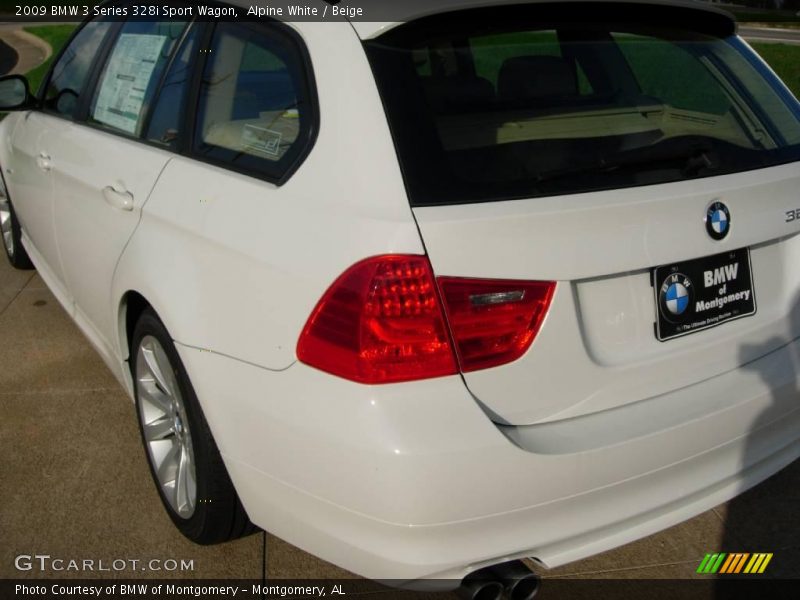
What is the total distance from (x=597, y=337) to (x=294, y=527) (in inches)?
35.3

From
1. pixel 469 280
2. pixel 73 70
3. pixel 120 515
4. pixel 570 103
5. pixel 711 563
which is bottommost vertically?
pixel 120 515

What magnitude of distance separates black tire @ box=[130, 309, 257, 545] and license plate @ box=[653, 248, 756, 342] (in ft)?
4.18

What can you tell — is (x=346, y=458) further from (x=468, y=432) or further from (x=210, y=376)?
(x=210, y=376)

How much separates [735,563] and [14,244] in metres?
4.47

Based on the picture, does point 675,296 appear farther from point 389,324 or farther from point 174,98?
point 174,98

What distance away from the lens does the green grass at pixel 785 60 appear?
12.9 m

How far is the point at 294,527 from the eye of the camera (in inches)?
82.9

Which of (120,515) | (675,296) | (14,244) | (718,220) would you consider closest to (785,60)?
(14,244)

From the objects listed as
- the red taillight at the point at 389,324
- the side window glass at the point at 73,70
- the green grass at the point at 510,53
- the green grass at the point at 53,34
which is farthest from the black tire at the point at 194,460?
the green grass at the point at 53,34

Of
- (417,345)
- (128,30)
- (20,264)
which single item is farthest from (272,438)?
(20,264)

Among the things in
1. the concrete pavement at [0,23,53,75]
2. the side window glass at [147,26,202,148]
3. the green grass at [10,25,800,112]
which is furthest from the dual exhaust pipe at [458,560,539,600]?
the concrete pavement at [0,23,53,75]

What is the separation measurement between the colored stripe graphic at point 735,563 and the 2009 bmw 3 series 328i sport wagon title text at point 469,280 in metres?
0.45

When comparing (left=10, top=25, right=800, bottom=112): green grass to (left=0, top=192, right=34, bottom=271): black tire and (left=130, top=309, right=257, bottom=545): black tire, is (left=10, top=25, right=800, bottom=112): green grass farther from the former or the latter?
(left=0, top=192, right=34, bottom=271): black tire

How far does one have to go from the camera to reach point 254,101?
238 centimetres
